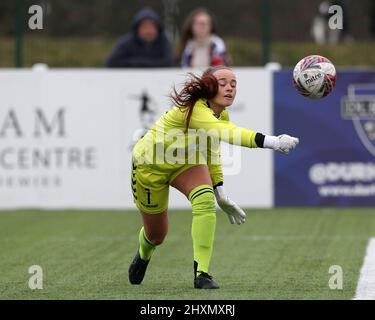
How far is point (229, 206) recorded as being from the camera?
8961mm

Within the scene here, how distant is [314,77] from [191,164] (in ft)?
3.66

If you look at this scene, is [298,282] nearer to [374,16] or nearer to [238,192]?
[238,192]

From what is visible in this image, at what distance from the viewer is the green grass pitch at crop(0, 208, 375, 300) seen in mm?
8406

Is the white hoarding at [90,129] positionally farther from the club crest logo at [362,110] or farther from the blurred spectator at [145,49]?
the club crest logo at [362,110]

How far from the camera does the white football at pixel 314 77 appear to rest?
28.2 ft

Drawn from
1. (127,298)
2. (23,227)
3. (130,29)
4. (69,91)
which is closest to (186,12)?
(130,29)

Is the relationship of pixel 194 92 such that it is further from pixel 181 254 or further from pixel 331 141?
pixel 331 141

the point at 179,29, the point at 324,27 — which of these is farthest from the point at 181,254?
the point at 324,27

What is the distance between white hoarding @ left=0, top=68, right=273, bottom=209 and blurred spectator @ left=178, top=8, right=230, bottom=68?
0.91 feet

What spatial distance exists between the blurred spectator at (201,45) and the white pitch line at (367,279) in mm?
5239

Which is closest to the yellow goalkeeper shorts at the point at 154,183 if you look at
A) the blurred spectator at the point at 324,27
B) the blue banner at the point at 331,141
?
the blue banner at the point at 331,141

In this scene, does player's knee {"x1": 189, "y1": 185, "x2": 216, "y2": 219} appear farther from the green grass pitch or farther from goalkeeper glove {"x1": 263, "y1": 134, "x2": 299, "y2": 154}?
goalkeeper glove {"x1": 263, "y1": 134, "x2": 299, "y2": 154}

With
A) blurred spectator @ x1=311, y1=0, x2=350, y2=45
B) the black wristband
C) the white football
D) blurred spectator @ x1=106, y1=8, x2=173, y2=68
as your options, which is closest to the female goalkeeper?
the black wristband
